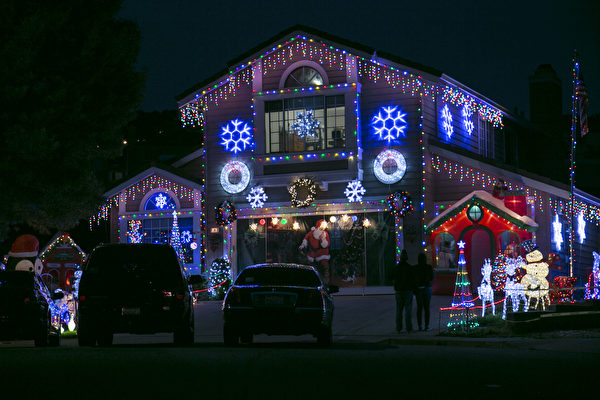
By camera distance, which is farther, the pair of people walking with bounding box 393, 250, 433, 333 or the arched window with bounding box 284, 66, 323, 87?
the arched window with bounding box 284, 66, 323, 87

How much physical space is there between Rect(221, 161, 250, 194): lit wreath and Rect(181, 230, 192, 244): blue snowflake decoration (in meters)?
2.21

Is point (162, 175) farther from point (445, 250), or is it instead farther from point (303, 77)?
point (445, 250)

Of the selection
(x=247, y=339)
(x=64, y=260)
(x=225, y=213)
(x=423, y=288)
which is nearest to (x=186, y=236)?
(x=225, y=213)

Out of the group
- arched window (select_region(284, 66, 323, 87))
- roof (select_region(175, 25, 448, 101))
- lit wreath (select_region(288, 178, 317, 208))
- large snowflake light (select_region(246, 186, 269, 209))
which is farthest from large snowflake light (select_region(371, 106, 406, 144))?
large snowflake light (select_region(246, 186, 269, 209))

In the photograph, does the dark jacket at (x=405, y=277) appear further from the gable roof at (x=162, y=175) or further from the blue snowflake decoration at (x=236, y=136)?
the gable roof at (x=162, y=175)

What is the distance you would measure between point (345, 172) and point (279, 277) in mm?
12980

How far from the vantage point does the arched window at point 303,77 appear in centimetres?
3209

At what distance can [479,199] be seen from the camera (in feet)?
93.7

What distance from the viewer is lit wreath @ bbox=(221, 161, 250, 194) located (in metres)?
33.0

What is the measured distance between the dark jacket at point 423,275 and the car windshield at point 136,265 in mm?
5870

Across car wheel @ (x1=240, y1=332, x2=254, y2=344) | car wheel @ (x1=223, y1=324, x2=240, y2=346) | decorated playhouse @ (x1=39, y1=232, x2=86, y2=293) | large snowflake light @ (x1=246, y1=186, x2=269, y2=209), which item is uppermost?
large snowflake light @ (x1=246, y1=186, x2=269, y2=209)

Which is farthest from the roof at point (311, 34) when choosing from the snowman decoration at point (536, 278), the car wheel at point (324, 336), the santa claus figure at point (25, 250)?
the car wheel at point (324, 336)

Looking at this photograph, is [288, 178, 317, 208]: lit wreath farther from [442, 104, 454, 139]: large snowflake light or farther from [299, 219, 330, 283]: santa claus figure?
[442, 104, 454, 139]: large snowflake light

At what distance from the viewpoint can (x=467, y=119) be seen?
113 ft
